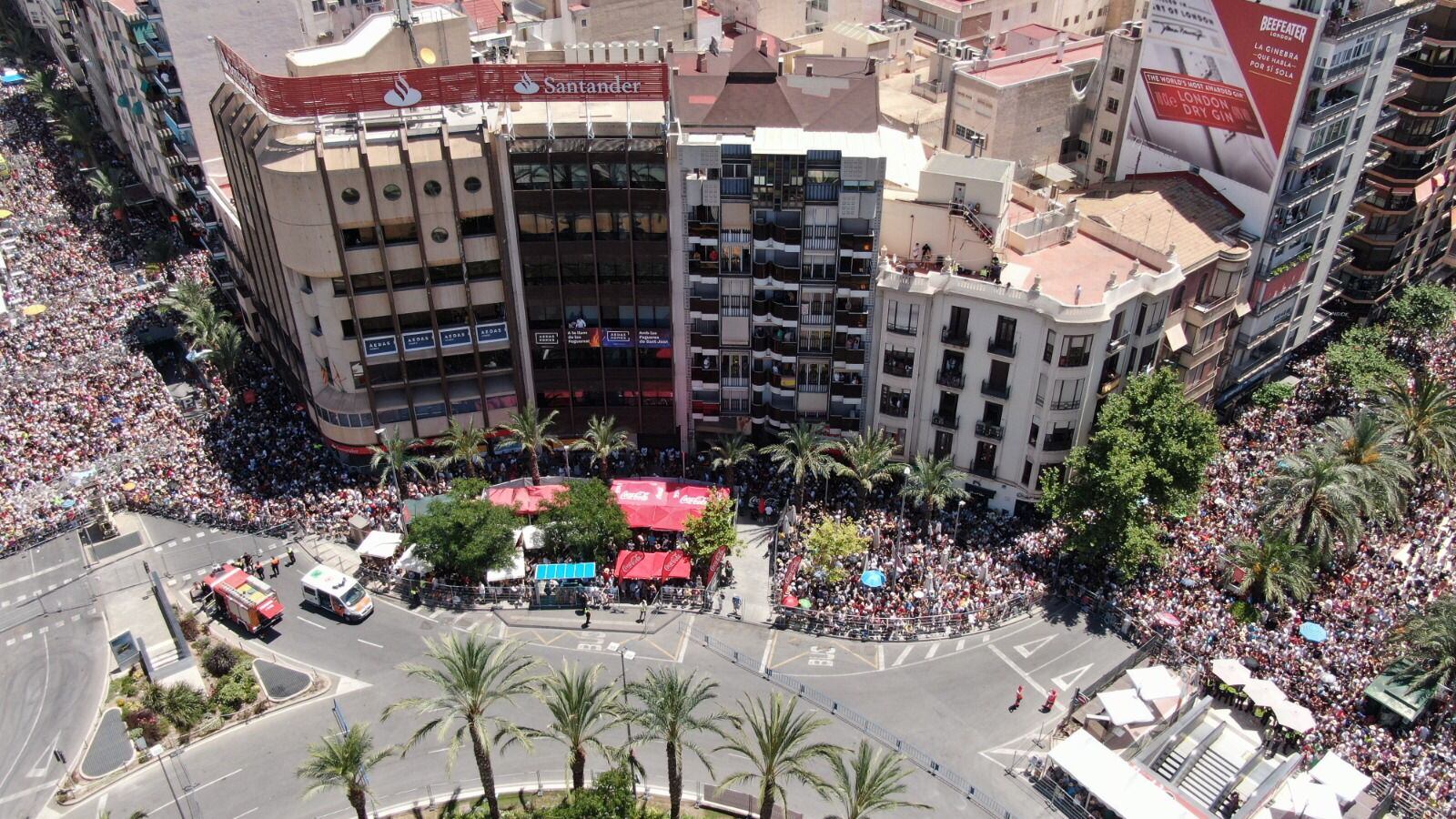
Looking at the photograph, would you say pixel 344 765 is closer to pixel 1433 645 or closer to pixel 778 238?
pixel 778 238

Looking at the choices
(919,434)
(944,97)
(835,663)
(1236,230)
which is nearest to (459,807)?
(835,663)

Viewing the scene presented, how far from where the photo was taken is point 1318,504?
247ft

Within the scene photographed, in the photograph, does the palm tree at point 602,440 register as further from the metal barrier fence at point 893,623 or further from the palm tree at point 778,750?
the palm tree at point 778,750

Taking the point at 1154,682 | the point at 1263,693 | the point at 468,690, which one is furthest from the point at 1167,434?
the point at 468,690

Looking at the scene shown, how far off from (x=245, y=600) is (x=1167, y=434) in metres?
62.6

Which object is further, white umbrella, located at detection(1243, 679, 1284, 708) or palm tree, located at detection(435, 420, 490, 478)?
palm tree, located at detection(435, 420, 490, 478)

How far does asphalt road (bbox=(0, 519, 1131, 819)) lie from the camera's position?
6309cm

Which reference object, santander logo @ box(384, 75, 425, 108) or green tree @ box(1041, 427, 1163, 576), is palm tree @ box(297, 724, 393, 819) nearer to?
santander logo @ box(384, 75, 425, 108)

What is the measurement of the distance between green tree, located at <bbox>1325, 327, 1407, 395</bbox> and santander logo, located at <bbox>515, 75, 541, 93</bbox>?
69.7 metres

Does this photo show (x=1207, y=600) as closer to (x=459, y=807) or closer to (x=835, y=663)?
(x=835, y=663)

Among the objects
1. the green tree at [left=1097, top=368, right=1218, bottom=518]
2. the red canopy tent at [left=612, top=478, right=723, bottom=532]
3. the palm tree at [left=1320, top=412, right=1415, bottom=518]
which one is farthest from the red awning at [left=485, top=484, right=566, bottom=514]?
the palm tree at [left=1320, top=412, right=1415, bottom=518]

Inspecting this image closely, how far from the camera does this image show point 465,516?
7412 cm

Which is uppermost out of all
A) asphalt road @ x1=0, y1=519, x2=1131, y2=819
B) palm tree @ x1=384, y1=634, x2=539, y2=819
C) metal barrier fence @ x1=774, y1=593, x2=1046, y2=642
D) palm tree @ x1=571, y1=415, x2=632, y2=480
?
palm tree @ x1=384, y1=634, x2=539, y2=819

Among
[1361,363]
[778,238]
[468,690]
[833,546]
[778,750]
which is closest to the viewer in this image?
[468,690]
